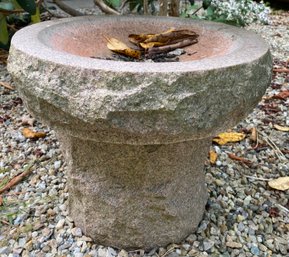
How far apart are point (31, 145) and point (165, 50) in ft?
2.96

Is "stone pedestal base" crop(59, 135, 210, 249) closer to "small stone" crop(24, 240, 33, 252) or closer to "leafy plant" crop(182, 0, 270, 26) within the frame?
"small stone" crop(24, 240, 33, 252)

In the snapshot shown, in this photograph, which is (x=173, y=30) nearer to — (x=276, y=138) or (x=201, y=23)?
(x=201, y=23)

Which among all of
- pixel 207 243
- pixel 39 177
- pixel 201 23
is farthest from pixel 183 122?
pixel 39 177

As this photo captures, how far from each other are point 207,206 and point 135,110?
0.77m

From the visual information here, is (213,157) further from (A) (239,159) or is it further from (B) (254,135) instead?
(B) (254,135)

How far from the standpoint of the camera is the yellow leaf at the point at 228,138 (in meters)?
2.08

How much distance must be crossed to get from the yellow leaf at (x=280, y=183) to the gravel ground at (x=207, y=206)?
0.8 inches

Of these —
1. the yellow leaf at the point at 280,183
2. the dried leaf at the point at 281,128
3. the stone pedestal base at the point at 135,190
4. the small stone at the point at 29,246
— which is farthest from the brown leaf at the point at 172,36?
the dried leaf at the point at 281,128

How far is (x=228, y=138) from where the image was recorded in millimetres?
2113

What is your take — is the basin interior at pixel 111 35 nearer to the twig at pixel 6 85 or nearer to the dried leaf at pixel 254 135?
the dried leaf at pixel 254 135

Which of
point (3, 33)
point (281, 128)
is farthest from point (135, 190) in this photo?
point (3, 33)

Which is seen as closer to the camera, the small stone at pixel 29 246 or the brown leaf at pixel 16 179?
the small stone at pixel 29 246

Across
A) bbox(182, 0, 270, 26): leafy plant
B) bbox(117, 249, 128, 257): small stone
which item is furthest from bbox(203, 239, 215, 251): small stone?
bbox(182, 0, 270, 26): leafy plant

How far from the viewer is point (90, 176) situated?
130 cm
